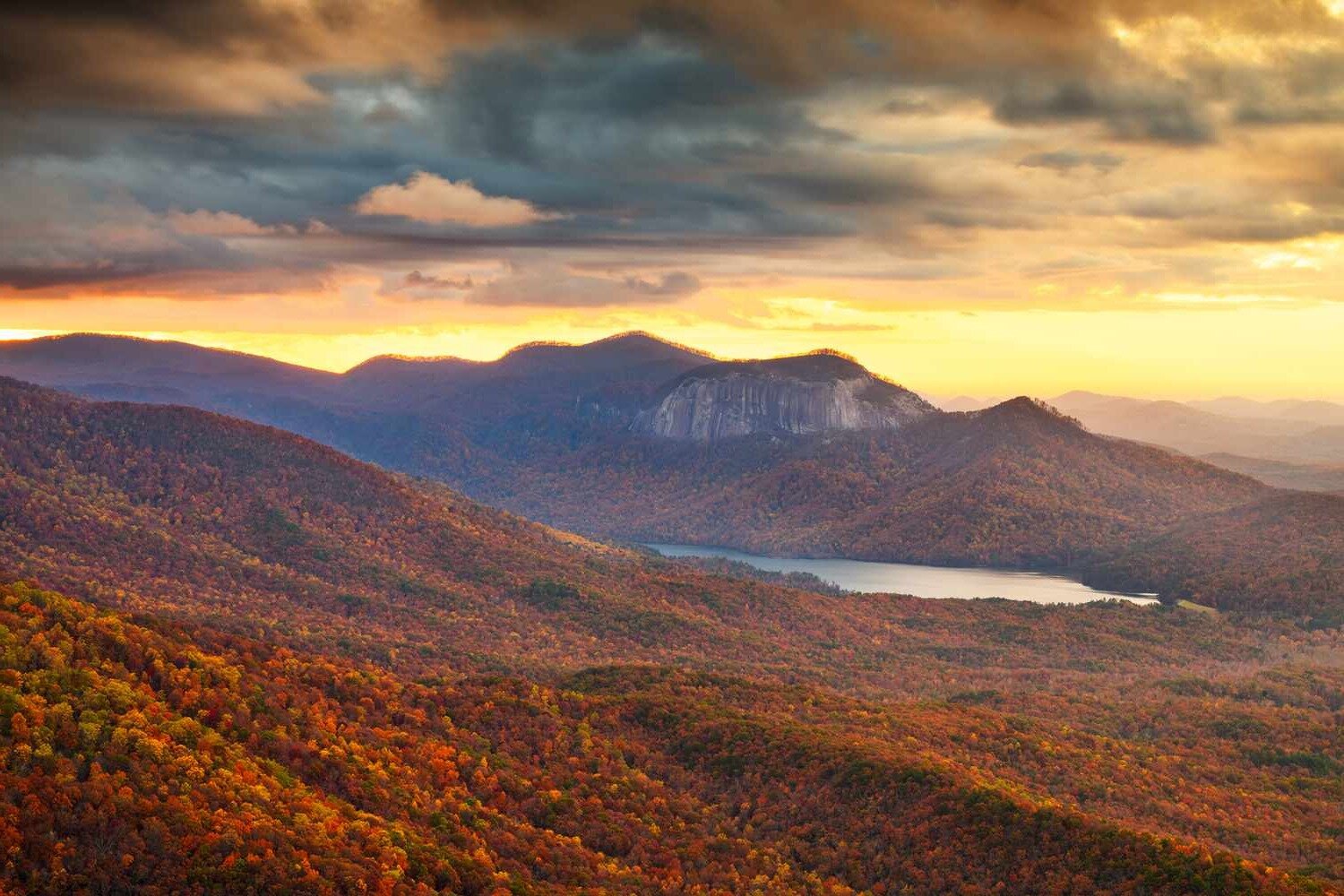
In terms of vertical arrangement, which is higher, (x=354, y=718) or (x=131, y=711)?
(x=131, y=711)

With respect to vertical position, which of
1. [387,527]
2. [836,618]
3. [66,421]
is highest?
[66,421]

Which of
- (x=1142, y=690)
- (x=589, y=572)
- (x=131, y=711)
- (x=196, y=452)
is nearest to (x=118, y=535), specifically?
(x=196, y=452)

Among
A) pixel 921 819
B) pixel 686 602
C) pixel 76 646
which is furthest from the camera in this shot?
pixel 686 602

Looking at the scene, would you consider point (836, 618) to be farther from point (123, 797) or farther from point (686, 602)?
point (123, 797)

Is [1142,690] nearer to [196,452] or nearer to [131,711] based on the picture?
[131,711]

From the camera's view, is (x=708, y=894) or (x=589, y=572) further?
(x=589, y=572)

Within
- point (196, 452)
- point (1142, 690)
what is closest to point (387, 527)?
point (196, 452)

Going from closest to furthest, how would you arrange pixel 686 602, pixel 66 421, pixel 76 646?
pixel 76 646, pixel 66 421, pixel 686 602
